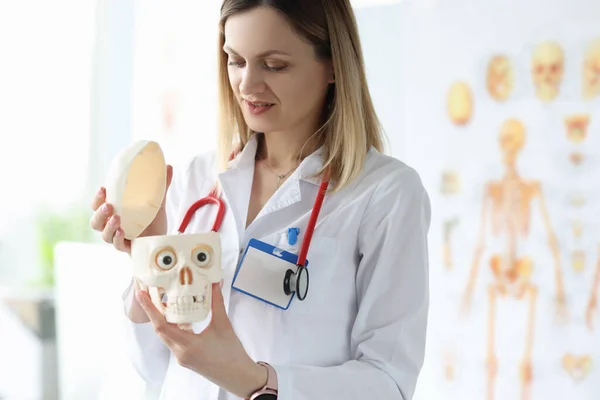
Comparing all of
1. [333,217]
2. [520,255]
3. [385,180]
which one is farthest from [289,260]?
[520,255]

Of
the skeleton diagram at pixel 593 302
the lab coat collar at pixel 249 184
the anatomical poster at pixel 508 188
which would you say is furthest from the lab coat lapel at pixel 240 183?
the skeleton diagram at pixel 593 302

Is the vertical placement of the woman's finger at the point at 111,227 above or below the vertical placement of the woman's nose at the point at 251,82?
below

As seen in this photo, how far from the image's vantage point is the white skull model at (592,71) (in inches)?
93.0

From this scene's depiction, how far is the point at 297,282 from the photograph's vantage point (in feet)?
4.27

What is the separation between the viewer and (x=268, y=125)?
4.56ft

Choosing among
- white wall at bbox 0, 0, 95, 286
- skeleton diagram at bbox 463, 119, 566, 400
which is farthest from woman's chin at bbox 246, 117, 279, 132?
white wall at bbox 0, 0, 95, 286

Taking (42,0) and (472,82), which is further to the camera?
(42,0)

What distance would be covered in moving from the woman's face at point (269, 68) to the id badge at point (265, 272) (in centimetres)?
24

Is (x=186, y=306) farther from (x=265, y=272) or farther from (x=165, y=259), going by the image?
(x=265, y=272)

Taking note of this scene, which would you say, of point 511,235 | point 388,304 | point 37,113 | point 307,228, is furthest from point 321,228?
point 37,113

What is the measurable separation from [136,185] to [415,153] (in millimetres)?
1620

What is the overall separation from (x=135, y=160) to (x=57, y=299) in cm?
216

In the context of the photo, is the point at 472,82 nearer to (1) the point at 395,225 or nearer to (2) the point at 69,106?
(1) the point at 395,225

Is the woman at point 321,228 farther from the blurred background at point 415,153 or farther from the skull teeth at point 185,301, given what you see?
the blurred background at point 415,153
